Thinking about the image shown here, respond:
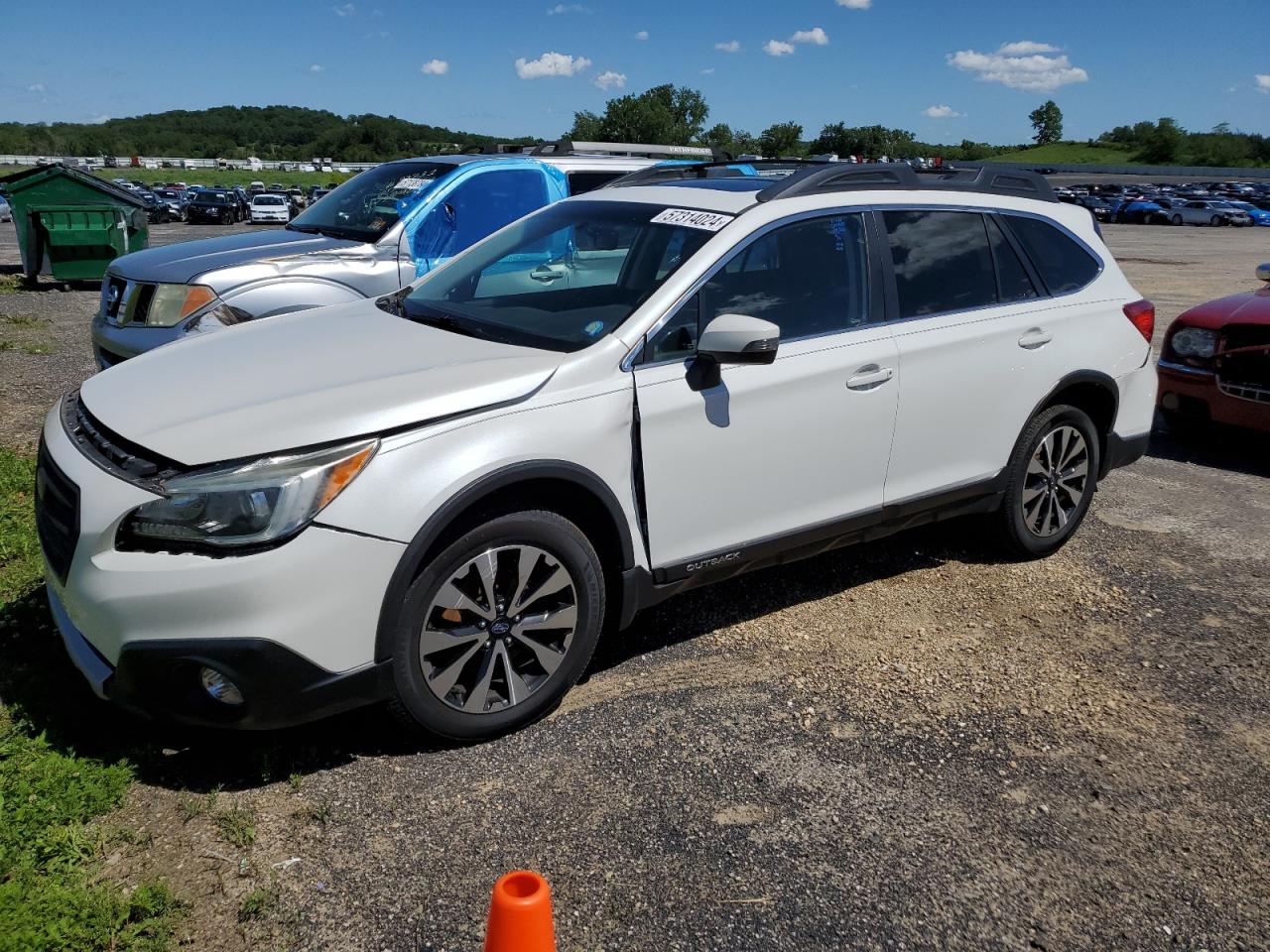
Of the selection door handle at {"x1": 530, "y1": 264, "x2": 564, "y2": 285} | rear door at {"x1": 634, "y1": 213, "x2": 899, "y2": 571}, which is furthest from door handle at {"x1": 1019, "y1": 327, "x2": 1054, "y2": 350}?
door handle at {"x1": 530, "y1": 264, "x2": 564, "y2": 285}

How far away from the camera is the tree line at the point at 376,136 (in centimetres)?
11162

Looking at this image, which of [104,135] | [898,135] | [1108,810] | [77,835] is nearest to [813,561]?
[1108,810]

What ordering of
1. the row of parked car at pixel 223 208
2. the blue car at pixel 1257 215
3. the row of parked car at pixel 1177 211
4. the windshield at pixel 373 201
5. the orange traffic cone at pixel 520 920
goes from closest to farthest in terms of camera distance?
1. the orange traffic cone at pixel 520 920
2. the windshield at pixel 373 201
3. the row of parked car at pixel 223 208
4. the row of parked car at pixel 1177 211
5. the blue car at pixel 1257 215

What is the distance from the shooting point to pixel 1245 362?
6.88 m

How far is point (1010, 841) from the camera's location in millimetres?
2980

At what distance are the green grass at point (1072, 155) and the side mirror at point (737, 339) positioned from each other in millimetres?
140807

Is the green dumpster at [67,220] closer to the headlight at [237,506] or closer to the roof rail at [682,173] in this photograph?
the roof rail at [682,173]

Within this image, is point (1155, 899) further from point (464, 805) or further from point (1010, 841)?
point (464, 805)

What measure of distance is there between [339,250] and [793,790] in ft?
15.5

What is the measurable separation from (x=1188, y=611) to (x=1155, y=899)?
7.32 ft

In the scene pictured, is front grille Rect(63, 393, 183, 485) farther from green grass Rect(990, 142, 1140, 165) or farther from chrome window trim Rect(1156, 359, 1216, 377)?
green grass Rect(990, 142, 1140, 165)

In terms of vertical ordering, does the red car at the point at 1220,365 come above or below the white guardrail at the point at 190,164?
below

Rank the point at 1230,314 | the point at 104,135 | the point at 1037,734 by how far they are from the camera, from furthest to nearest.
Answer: the point at 104,135, the point at 1230,314, the point at 1037,734

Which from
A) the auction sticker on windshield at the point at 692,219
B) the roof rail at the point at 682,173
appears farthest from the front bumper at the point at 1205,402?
the auction sticker on windshield at the point at 692,219
